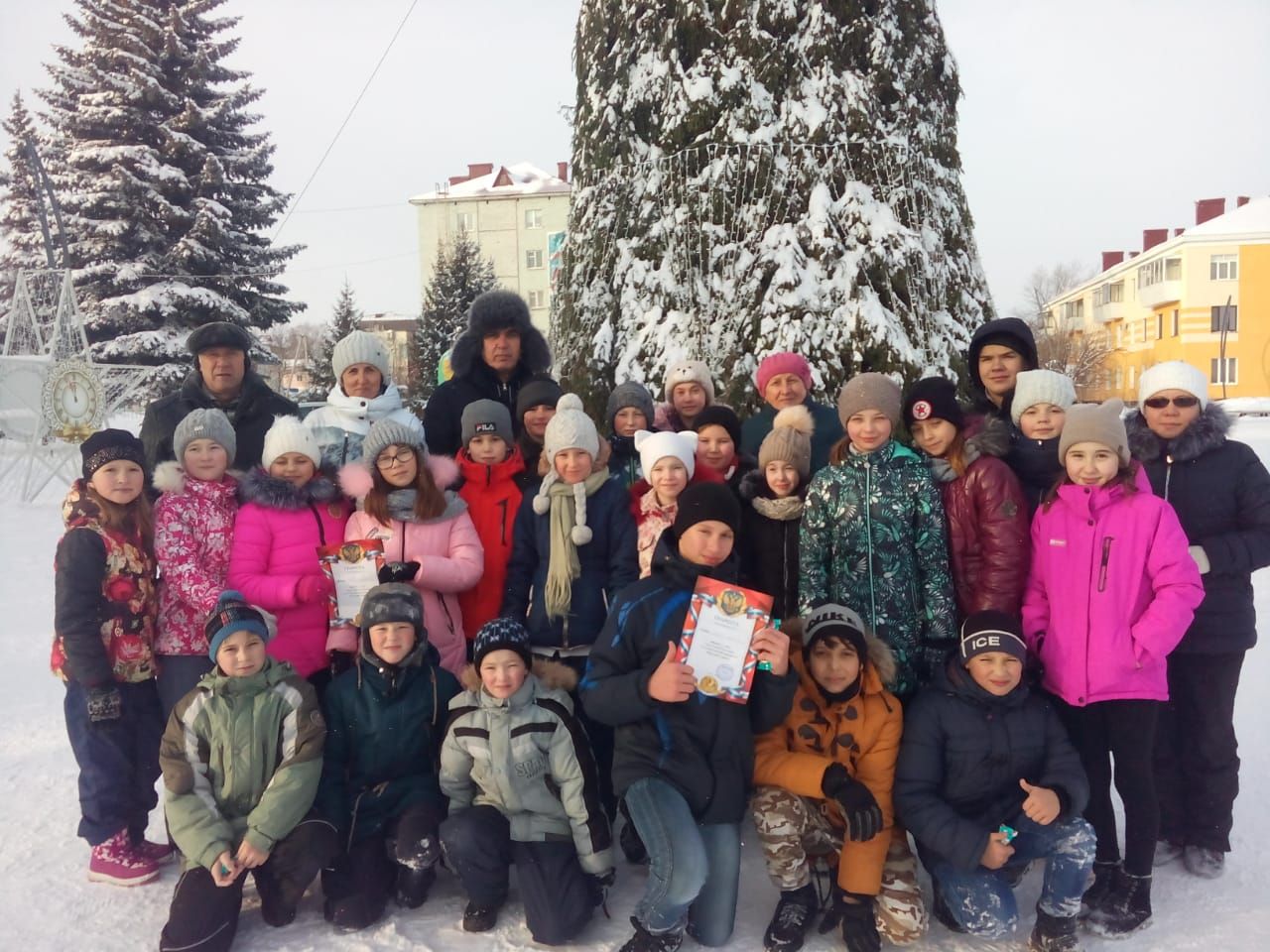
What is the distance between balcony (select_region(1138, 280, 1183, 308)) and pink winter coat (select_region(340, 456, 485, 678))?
52821mm

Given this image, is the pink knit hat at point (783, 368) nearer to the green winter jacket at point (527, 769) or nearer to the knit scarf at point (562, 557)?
the knit scarf at point (562, 557)

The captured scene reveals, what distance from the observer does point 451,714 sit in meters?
3.66

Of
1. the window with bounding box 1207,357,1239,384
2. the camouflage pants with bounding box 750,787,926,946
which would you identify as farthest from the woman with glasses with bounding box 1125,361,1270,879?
the window with bounding box 1207,357,1239,384

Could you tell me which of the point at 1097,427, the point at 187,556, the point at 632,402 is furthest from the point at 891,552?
the point at 187,556

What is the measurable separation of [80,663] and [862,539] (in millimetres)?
3119

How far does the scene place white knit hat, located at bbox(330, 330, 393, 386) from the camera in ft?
14.6

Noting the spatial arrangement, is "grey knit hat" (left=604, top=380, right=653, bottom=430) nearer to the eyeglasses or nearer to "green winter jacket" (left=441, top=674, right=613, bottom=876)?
"green winter jacket" (left=441, top=674, right=613, bottom=876)

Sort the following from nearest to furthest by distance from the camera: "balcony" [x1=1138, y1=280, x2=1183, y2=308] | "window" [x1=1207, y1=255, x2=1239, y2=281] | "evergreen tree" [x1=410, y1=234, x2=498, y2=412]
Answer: "evergreen tree" [x1=410, y1=234, x2=498, y2=412] → "window" [x1=1207, y1=255, x2=1239, y2=281] → "balcony" [x1=1138, y1=280, x2=1183, y2=308]

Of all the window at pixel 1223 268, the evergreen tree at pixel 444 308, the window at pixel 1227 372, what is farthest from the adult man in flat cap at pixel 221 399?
the window at pixel 1223 268

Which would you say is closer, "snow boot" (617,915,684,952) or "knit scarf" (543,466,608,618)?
"snow boot" (617,915,684,952)

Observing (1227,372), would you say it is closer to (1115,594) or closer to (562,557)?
(1115,594)

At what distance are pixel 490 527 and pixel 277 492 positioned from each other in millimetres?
939

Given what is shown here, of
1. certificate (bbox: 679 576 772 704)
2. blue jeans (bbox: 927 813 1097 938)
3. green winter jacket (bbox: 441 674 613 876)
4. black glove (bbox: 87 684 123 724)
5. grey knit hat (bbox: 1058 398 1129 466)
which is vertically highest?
grey knit hat (bbox: 1058 398 1129 466)

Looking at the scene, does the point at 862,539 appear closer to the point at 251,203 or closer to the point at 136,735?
the point at 136,735
